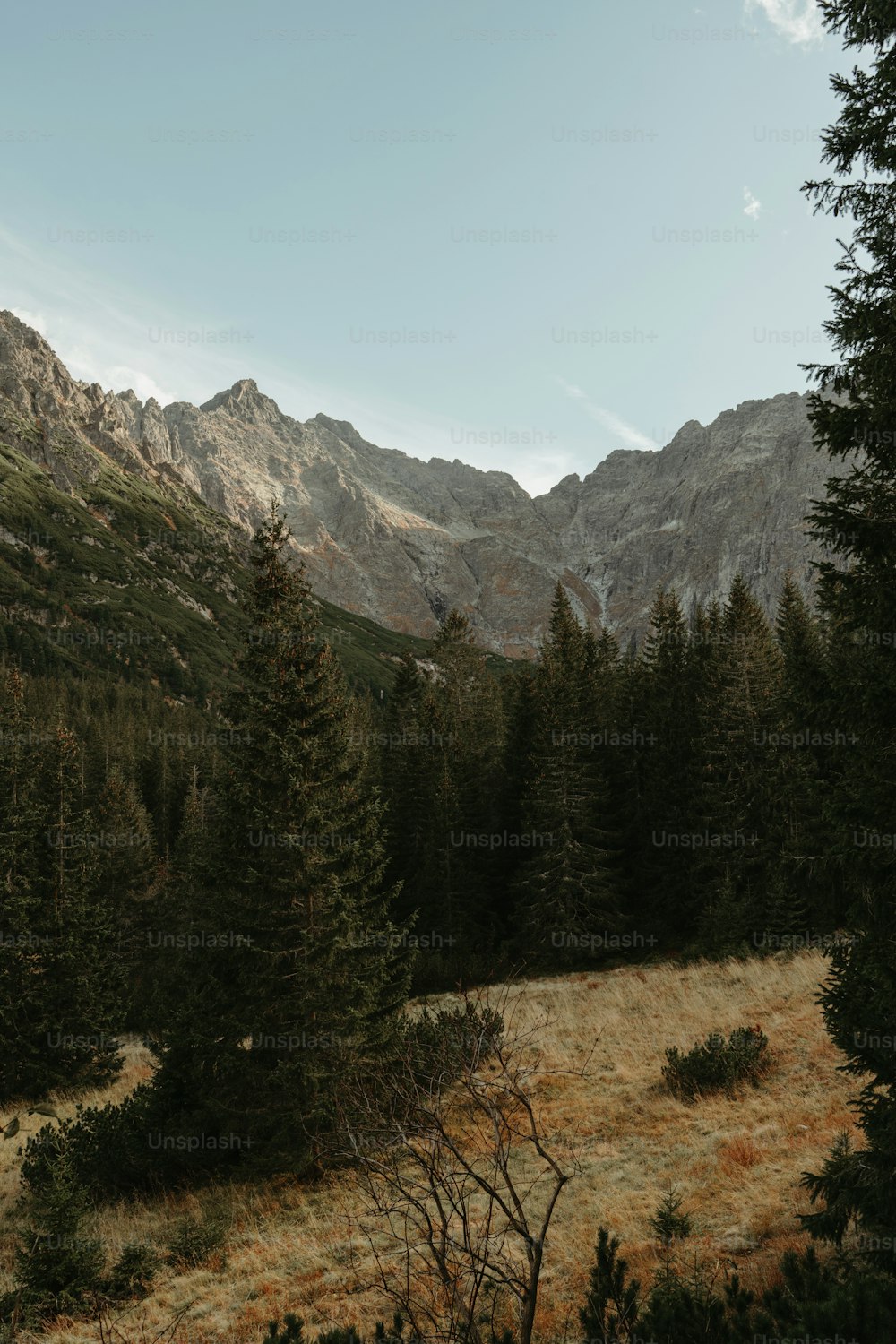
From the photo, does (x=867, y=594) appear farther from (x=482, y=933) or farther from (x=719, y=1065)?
(x=482, y=933)

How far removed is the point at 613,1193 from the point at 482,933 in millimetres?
24485

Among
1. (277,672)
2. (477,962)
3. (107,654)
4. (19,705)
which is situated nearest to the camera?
(277,672)

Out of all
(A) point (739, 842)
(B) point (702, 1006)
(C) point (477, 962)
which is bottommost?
(C) point (477, 962)

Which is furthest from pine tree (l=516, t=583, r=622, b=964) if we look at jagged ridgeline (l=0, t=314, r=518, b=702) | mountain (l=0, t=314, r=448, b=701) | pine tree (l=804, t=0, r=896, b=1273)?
mountain (l=0, t=314, r=448, b=701)

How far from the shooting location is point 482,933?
33.9 metres

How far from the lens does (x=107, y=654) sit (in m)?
143

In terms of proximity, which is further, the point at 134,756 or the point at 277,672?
the point at 134,756

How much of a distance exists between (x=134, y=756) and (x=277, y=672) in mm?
66679

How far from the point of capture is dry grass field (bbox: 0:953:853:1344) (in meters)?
8.19

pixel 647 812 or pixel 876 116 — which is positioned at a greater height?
pixel 876 116

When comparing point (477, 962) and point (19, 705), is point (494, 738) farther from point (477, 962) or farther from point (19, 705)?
point (19, 705)

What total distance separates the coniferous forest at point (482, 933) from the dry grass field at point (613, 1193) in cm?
32

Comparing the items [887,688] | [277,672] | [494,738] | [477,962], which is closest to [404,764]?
[494,738]

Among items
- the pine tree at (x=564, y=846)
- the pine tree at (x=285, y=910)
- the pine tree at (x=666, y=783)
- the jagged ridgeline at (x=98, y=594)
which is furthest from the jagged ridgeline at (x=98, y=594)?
the pine tree at (x=285, y=910)
